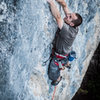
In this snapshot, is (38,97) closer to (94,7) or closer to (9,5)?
(9,5)

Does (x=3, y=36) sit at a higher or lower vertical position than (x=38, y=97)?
higher

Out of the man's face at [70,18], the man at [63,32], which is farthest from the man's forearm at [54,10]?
the man's face at [70,18]

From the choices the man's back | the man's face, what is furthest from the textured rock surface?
the man's face

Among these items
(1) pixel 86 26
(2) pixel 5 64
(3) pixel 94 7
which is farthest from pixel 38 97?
(3) pixel 94 7

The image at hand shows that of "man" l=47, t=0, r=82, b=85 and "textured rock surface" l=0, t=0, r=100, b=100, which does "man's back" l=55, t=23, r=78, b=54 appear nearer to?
"man" l=47, t=0, r=82, b=85

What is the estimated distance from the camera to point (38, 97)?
3.60 m

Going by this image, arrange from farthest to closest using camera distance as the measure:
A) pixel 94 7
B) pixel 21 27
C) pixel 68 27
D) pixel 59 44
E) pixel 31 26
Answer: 1. pixel 94 7
2. pixel 59 44
3. pixel 68 27
4. pixel 31 26
5. pixel 21 27

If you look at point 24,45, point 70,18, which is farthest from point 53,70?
point 24,45

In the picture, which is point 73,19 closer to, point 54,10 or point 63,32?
point 63,32

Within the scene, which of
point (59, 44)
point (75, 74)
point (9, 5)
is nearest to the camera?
point (9, 5)

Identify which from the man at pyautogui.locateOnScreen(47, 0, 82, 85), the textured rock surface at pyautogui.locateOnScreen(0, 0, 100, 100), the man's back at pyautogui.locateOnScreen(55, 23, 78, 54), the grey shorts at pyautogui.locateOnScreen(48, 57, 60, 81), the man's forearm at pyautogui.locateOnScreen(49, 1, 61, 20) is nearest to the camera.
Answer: the textured rock surface at pyautogui.locateOnScreen(0, 0, 100, 100)

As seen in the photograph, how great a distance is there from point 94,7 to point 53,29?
244 centimetres

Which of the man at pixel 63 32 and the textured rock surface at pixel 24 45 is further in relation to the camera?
the man at pixel 63 32

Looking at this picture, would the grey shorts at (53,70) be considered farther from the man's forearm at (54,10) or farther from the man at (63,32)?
the man's forearm at (54,10)
